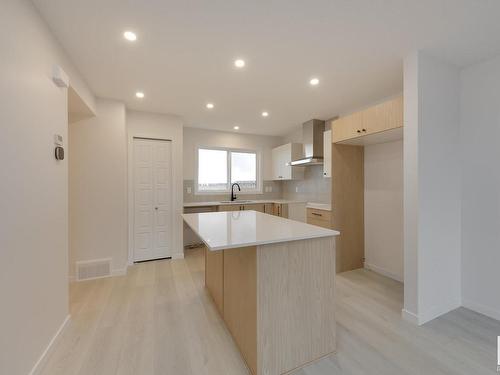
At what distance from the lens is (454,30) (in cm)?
169

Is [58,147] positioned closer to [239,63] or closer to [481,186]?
[239,63]

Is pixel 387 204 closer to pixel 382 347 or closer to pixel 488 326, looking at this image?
pixel 488 326

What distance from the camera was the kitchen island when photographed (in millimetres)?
1379

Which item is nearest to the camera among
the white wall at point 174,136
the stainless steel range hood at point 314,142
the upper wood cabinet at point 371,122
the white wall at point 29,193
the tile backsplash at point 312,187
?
the white wall at point 29,193

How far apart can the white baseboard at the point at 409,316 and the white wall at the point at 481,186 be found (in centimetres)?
76

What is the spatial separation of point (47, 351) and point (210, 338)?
1.16m

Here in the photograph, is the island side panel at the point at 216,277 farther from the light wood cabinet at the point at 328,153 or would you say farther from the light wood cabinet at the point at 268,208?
the light wood cabinet at the point at 268,208

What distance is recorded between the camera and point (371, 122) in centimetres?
250

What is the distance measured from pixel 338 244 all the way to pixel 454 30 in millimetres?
2516

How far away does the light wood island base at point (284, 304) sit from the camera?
4.54 ft

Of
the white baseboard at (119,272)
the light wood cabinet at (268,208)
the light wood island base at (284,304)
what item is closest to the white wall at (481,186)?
the light wood island base at (284,304)

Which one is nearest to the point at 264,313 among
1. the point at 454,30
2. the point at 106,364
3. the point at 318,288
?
the point at 318,288

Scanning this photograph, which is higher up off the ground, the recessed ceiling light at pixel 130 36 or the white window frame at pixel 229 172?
the recessed ceiling light at pixel 130 36

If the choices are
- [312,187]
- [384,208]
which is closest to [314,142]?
[312,187]
